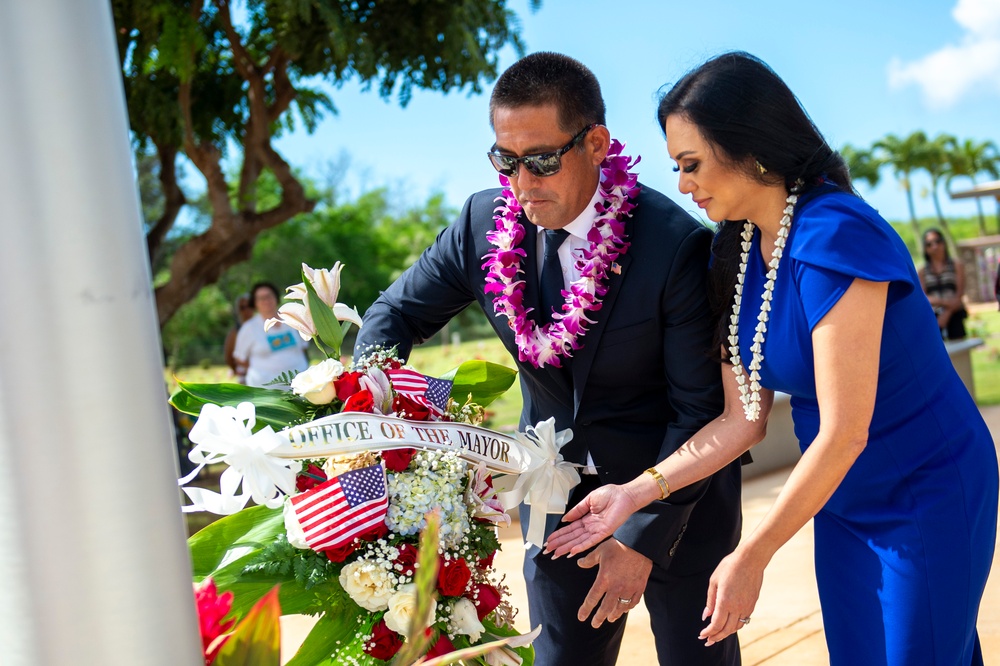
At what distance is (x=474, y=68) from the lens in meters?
7.00

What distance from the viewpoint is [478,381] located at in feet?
7.66

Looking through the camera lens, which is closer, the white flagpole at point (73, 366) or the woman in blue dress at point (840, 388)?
the white flagpole at point (73, 366)

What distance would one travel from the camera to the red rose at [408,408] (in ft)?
6.51

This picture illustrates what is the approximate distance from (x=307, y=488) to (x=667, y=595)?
1.21 meters

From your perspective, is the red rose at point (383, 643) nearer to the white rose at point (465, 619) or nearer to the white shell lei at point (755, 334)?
the white rose at point (465, 619)

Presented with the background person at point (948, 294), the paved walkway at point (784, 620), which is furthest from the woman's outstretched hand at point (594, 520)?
the background person at point (948, 294)

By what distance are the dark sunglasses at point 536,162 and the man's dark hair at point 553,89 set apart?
58mm

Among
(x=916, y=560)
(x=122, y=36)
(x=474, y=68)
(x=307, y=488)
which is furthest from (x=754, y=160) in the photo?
(x=122, y=36)

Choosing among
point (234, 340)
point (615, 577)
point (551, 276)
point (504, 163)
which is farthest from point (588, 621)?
point (234, 340)

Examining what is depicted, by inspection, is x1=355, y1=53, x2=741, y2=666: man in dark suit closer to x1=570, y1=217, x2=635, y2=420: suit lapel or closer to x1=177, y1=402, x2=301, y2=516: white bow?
x1=570, y1=217, x2=635, y2=420: suit lapel

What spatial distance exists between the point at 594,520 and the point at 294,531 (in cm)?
75

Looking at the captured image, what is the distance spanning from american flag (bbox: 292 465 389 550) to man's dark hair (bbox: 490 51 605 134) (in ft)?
3.47

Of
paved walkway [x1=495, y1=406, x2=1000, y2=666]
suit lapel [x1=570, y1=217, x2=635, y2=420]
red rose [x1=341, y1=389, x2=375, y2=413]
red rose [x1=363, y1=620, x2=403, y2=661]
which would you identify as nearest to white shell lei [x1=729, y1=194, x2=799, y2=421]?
suit lapel [x1=570, y1=217, x2=635, y2=420]

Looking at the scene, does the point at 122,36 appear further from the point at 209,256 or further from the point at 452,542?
the point at 452,542
